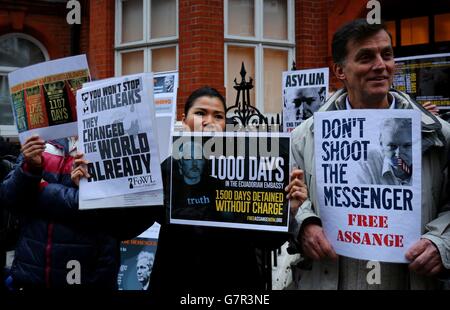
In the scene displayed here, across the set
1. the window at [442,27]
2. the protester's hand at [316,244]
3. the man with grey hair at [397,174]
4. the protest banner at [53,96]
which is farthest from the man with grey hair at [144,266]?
the window at [442,27]

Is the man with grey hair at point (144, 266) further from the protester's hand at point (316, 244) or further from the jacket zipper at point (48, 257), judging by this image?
the protester's hand at point (316, 244)

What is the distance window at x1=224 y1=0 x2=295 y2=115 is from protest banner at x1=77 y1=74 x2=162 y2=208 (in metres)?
5.44

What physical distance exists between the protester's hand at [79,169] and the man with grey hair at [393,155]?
1348mm

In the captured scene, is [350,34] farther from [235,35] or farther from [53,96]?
[235,35]

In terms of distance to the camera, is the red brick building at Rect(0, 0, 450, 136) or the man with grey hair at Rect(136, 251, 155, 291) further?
the red brick building at Rect(0, 0, 450, 136)

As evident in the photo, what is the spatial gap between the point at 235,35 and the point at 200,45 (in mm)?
779

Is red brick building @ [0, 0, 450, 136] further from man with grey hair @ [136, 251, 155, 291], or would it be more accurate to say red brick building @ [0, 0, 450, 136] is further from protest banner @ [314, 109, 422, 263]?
protest banner @ [314, 109, 422, 263]

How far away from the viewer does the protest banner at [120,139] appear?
2.32 meters

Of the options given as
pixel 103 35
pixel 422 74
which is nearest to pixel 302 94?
pixel 422 74

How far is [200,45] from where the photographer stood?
24.3 ft

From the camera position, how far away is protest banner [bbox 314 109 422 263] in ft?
6.51

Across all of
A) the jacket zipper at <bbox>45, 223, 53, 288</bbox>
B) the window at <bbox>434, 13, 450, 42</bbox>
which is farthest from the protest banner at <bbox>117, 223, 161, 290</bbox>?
the window at <bbox>434, 13, 450, 42</bbox>
